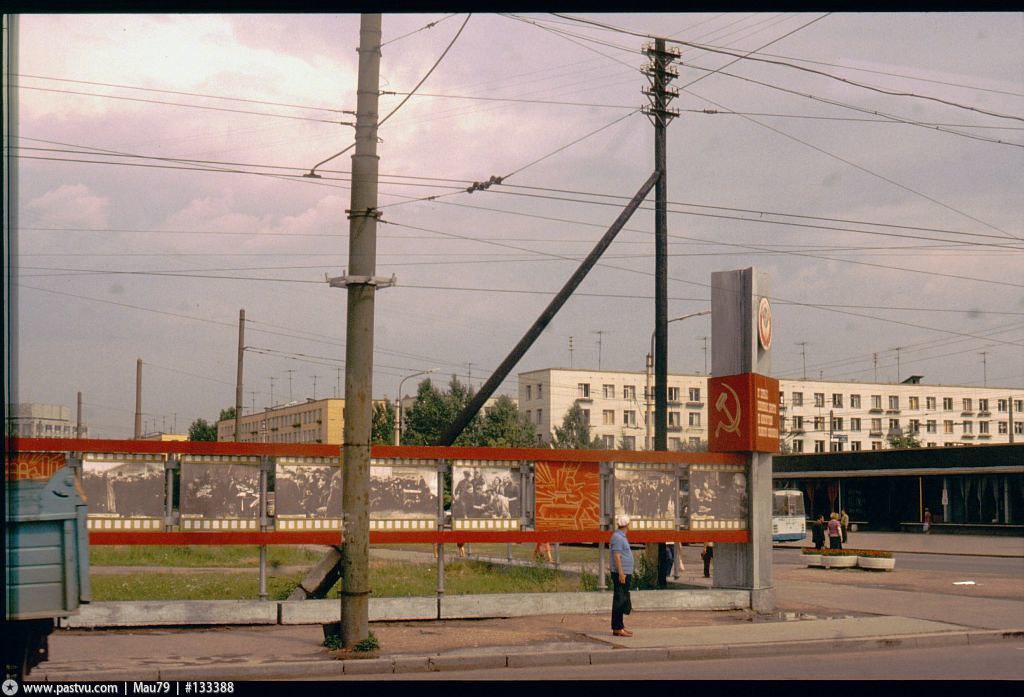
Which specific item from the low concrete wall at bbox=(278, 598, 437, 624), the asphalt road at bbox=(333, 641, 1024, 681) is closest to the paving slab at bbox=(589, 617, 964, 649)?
the asphalt road at bbox=(333, 641, 1024, 681)

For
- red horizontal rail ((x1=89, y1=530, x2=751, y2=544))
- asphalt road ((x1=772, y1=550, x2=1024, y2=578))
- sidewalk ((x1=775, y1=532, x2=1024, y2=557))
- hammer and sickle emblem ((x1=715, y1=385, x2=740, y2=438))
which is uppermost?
hammer and sickle emblem ((x1=715, y1=385, x2=740, y2=438))

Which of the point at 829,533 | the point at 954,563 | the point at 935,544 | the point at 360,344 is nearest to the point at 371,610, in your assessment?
the point at 360,344

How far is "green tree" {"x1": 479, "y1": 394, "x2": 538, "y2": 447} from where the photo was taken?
233 feet

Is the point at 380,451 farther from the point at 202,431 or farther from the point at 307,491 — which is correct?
the point at 202,431

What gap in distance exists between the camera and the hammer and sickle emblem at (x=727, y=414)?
19.9 metres

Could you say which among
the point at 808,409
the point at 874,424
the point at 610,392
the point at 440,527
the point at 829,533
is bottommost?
the point at 829,533

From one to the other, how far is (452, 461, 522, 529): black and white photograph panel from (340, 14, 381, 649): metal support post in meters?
4.59

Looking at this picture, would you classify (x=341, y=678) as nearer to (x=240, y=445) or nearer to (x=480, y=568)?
(x=240, y=445)

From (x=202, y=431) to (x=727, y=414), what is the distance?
358 feet

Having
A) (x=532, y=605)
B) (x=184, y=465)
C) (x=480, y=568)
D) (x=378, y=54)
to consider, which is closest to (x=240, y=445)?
(x=184, y=465)

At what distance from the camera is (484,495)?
59.4 feet

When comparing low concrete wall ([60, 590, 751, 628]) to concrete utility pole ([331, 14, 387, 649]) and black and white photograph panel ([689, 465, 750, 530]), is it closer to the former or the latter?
black and white photograph panel ([689, 465, 750, 530])

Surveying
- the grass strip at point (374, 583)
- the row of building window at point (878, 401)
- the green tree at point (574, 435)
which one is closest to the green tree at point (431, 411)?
the green tree at point (574, 435)

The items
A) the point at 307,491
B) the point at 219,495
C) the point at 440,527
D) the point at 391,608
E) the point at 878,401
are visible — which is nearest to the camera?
the point at 219,495
